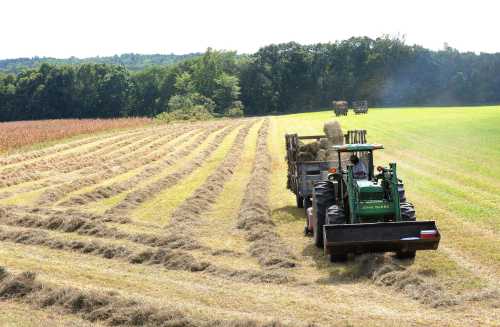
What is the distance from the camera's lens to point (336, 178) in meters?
13.6

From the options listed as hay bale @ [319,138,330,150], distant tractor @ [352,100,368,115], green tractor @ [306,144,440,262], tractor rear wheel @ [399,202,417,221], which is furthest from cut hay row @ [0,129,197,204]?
distant tractor @ [352,100,368,115]

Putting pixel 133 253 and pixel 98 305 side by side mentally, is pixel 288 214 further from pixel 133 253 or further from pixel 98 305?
pixel 98 305

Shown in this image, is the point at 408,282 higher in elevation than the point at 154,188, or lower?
higher

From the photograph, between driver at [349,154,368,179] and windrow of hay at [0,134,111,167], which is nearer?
driver at [349,154,368,179]

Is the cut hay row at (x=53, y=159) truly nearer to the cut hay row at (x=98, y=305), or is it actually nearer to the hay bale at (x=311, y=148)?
the hay bale at (x=311, y=148)

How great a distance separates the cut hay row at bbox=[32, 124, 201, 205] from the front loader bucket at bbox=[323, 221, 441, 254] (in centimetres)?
1229

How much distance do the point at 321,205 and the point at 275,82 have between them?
337ft

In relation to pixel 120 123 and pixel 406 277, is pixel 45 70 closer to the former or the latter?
pixel 120 123

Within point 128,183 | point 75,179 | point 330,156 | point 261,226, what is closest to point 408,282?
point 261,226

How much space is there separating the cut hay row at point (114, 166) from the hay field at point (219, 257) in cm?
16

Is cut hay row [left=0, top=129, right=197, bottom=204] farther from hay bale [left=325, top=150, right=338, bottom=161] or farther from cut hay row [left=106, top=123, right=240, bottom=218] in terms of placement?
hay bale [left=325, top=150, right=338, bottom=161]

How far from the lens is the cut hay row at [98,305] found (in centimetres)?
872

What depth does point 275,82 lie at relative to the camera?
11481 centimetres

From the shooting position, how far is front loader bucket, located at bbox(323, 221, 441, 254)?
444 inches
